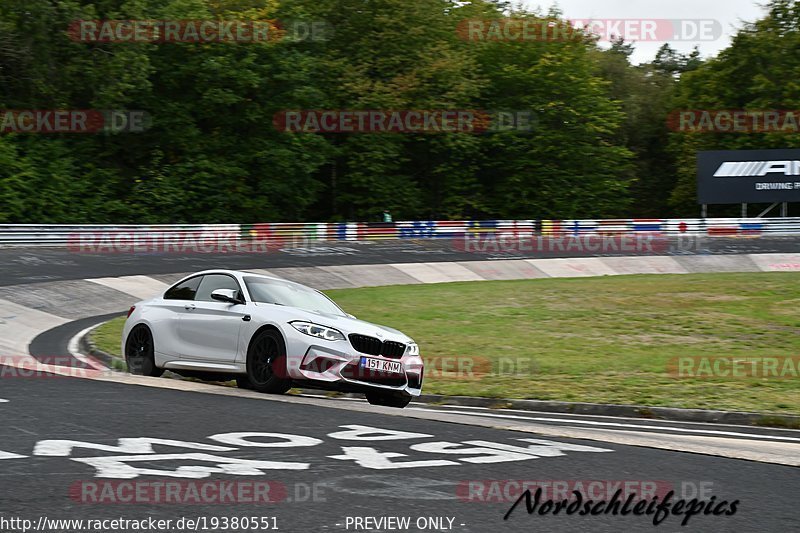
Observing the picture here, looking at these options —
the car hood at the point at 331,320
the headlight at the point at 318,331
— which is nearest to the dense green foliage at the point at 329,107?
the car hood at the point at 331,320

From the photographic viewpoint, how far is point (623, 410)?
11.9 meters

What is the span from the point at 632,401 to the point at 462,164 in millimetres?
48110

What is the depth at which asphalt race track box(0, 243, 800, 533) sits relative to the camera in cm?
552

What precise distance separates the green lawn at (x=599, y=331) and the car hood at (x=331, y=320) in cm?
220

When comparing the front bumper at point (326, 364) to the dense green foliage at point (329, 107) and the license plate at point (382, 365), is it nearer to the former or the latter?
the license plate at point (382, 365)

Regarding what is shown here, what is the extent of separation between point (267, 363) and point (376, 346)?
1.23 meters

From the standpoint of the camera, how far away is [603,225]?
4916cm

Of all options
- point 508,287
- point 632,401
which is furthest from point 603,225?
point 632,401

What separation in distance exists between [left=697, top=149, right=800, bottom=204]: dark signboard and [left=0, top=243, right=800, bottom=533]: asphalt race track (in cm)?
4730

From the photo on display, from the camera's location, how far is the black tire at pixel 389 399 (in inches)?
463

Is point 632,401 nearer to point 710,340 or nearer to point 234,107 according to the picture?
point 710,340

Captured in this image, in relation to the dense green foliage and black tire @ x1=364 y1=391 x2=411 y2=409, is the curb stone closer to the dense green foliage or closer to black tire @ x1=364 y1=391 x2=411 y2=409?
black tire @ x1=364 y1=391 x2=411 y2=409

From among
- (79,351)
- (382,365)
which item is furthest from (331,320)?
(79,351)

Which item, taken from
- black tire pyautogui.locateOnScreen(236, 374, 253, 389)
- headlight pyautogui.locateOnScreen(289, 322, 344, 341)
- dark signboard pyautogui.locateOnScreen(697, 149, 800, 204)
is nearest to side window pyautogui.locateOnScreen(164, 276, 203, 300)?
black tire pyautogui.locateOnScreen(236, 374, 253, 389)
